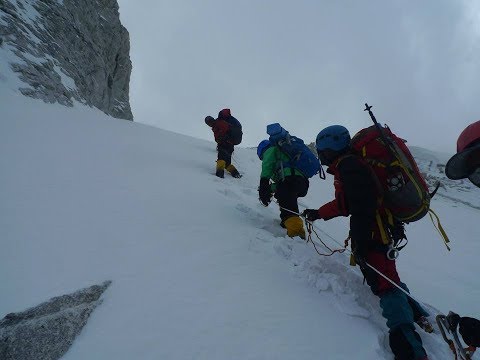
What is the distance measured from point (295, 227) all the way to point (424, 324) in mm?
2121

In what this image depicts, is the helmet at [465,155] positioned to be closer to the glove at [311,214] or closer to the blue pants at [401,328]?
the blue pants at [401,328]

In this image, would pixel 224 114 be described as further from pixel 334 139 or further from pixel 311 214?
pixel 334 139

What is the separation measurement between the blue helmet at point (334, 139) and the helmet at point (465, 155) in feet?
5.61

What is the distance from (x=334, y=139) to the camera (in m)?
3.92

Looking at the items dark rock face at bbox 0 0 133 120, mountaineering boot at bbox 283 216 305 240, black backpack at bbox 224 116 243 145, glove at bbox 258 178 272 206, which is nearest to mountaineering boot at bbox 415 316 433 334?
mountaineering boot at bbox 283 216 305 240

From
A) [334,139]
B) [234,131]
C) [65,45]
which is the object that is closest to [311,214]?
[334,139]

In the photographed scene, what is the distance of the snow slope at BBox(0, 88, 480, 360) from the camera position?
252 centimetres

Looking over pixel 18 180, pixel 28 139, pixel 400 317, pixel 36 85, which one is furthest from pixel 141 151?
pixel 400 317

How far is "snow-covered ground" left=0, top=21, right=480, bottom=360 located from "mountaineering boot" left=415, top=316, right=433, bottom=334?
0.28 ft

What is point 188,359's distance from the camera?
2.29m

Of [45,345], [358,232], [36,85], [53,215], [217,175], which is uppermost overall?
[36,85]

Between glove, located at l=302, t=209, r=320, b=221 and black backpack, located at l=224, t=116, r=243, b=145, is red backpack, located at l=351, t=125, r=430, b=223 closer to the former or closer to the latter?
glove, located at l=302, t=209, r=320, b=221

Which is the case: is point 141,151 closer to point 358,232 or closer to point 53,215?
point 53,215

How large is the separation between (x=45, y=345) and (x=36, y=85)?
30.6 feet
